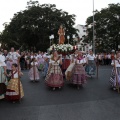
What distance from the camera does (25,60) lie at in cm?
2391

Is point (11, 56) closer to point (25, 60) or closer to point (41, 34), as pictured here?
point (25, 60)

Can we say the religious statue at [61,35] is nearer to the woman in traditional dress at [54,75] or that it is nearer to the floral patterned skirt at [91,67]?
the floral patterned skirt at [91,67]

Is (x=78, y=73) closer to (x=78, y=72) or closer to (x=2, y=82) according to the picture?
(x=78, y=72)

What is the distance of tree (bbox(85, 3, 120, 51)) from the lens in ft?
145

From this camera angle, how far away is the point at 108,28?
4475 cm

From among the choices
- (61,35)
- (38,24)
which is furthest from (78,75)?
(38,24)

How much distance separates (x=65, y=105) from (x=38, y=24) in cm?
3850

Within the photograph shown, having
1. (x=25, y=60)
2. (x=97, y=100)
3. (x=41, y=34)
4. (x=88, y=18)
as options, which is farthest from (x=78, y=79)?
(x=88, y=18)

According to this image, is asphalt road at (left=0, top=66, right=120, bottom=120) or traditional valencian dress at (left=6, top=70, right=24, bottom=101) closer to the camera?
asphalt road at (left=0, top=66, right=120, bottom=120)

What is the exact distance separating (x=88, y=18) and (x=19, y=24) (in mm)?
13316

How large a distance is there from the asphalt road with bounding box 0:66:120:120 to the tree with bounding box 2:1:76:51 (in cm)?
3432

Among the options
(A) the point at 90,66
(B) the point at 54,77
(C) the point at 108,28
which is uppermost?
(C) the point at 108,28

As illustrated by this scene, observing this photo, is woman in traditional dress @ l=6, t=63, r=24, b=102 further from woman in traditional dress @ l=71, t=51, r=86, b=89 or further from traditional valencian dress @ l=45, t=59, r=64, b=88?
woman in traditional dress @ l=71, t=51, r=86, b=89

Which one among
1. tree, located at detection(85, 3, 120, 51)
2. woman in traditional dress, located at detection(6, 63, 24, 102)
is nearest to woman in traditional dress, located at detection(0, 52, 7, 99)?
woman in traditional dress, located at detection(6, 63, 24, 102)
